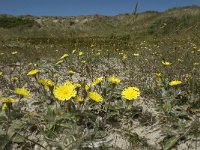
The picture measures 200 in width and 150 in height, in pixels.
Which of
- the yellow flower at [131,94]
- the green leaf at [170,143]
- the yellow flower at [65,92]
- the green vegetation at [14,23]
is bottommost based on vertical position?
the green leaf at [170,143]

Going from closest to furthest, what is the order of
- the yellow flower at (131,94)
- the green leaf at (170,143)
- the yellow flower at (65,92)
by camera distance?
the green leaf at (170,143) → the yellow flower at (65,92) → the yellow flower at (131,94)

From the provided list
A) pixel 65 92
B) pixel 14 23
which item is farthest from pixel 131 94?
pixel 14 23

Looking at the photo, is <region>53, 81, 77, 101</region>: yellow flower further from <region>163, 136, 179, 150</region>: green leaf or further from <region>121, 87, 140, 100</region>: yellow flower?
<region>163, 136, 179, 150</region>: green leaf

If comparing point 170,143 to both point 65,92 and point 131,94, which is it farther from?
point 65,92

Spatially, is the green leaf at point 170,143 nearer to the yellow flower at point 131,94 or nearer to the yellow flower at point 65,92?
the yellow flower at point 131,94

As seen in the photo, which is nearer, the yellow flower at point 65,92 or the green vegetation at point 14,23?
the yellow flower at point 65,92

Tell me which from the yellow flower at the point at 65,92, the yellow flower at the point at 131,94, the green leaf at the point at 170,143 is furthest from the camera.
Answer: the yellow flower at the point at 131,94

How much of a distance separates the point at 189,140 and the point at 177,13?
851 inches

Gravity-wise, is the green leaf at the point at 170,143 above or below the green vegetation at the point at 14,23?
below

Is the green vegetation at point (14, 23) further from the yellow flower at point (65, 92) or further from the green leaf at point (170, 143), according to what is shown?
the green leaf at point (170, 143)

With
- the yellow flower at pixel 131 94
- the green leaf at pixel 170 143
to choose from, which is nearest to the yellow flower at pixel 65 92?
the yellow flower at pixel 131 94

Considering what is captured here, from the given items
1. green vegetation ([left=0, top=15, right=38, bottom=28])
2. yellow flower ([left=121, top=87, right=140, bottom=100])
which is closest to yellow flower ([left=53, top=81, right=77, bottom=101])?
yellow flower ([left=121, top=87, right=140, bottom=100])

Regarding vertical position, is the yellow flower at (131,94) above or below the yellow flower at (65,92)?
below

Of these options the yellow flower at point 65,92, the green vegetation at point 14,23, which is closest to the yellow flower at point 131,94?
the yellow flower at point 65,92
